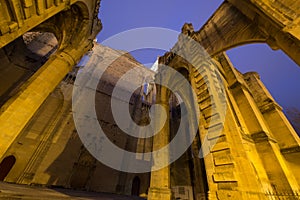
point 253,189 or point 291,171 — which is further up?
point 291,171

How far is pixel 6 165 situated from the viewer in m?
9.58

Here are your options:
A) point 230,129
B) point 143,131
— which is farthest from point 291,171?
point 143,131

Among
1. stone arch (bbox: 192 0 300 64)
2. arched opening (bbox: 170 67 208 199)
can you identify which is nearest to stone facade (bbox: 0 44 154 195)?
arched opening (bbox: 170 67 208 199)

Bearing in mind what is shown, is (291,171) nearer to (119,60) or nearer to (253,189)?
(253,189)

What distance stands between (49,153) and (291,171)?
15952mm

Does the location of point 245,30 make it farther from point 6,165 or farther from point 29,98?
point 6,165

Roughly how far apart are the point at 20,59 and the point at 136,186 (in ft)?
57.1

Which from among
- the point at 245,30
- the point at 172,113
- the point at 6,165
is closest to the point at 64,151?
the point at 6,165

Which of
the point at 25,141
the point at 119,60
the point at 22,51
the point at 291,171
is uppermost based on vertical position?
the point at 119,60

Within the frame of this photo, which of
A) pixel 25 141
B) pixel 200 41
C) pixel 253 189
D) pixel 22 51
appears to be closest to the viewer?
pixel 253 189

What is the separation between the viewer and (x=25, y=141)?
34.7 ft

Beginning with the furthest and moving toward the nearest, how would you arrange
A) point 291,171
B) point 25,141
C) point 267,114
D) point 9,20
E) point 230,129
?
1. point 25,141
2. point 267,114
3. point 291,171
4. point 230,129
5. point 9,20

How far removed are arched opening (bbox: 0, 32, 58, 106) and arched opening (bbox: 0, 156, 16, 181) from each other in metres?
4.32

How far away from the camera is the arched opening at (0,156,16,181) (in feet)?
30.5
